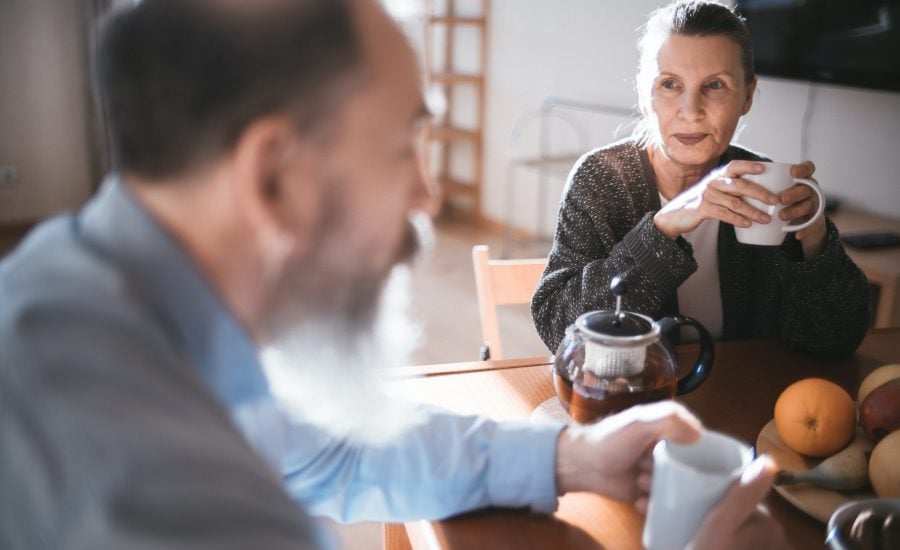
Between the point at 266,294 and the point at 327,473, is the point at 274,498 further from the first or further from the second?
the point at 327,473

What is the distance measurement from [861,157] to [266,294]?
8.99ft

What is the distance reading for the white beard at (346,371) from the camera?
0.76 metres

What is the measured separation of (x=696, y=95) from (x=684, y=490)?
36.0 inches

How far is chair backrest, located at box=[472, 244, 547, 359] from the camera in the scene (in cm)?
162

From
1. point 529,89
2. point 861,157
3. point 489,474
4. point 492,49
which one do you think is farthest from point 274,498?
point 492,49

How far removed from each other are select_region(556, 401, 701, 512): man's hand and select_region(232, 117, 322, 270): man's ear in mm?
404

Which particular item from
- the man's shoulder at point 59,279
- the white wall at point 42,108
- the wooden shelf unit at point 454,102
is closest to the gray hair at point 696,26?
the man's shoulder at point 59,279

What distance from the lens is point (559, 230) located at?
1489 mm

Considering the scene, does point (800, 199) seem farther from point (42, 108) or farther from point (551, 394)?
point (42, 108)

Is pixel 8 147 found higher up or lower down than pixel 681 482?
lower down

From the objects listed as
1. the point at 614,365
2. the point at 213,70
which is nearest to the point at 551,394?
the point at 614,365

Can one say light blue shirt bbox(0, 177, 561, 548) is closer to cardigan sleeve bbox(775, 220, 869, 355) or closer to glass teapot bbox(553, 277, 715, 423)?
glass teapot bbox(553, 277, 715, 423)

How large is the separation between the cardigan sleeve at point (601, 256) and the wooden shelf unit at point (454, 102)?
11.1 ft

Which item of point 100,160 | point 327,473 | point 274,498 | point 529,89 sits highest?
point 274,498
